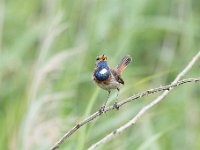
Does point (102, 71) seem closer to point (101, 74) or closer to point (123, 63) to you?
point (101, 74)

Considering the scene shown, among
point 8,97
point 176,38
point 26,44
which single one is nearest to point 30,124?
point 8,97

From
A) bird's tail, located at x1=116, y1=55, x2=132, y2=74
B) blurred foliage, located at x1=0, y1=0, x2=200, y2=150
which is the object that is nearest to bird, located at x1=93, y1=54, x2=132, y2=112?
bird's tail, located at x1=116, y1=55, x2=132, y2=74

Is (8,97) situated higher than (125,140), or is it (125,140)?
(8,97)

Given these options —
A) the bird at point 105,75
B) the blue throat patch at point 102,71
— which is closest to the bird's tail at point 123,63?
the bird at point 105,75

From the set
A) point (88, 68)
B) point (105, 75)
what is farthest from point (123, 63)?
point (88, 68)

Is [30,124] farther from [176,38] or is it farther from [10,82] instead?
[176,38]
